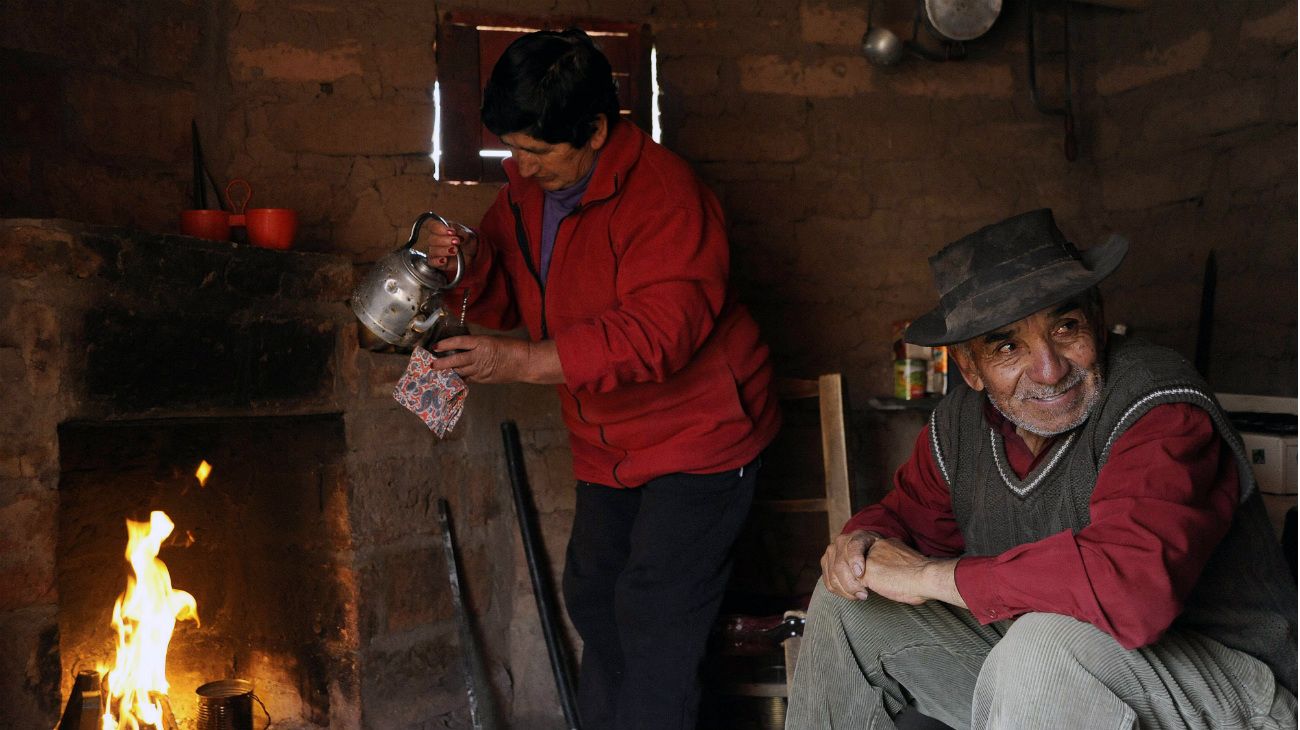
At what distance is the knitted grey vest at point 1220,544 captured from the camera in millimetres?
1877

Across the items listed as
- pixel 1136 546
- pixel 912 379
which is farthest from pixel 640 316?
pixel 912 379

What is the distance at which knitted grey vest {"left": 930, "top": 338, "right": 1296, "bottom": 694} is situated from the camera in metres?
1.88

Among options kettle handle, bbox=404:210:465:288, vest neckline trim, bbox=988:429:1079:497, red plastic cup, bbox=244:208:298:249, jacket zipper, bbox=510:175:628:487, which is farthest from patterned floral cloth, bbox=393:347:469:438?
vest neckline trim, bbox=988:429:1079:497

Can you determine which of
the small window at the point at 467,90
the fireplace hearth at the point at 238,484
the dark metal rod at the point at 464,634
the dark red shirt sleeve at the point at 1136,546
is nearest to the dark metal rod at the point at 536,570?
the fireplace hearth at the point at 238,484

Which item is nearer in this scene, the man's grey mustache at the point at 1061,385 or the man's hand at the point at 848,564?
the man's grey mustache at the point at 1061,385

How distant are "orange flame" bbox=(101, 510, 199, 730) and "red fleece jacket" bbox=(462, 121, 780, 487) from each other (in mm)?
1146

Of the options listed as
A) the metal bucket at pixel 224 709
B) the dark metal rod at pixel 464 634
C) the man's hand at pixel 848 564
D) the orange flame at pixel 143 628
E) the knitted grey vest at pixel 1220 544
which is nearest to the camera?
the knitted grey vest at pixel 1220 544

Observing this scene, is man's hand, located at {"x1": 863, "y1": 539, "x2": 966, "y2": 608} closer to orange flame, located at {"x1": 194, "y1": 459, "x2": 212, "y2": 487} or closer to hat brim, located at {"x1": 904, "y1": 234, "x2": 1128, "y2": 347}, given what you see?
hat brim, located at {"x1": 904, "y1": 234, "x2": 1128, "y2": 347}

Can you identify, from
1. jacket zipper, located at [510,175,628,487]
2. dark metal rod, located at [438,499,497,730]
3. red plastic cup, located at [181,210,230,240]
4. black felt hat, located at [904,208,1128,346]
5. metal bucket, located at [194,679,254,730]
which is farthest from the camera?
dark metal rod, located at [438,499,497,730]

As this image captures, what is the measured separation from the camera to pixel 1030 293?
1987 millimetres

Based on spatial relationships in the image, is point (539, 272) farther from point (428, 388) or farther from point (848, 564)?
point (848, 564)

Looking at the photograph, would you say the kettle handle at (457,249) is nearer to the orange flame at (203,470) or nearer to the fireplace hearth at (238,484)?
the fireplace hearth at (238,484)

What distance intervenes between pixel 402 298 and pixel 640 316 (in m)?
0.48

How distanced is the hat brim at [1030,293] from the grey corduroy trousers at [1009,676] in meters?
0.51
